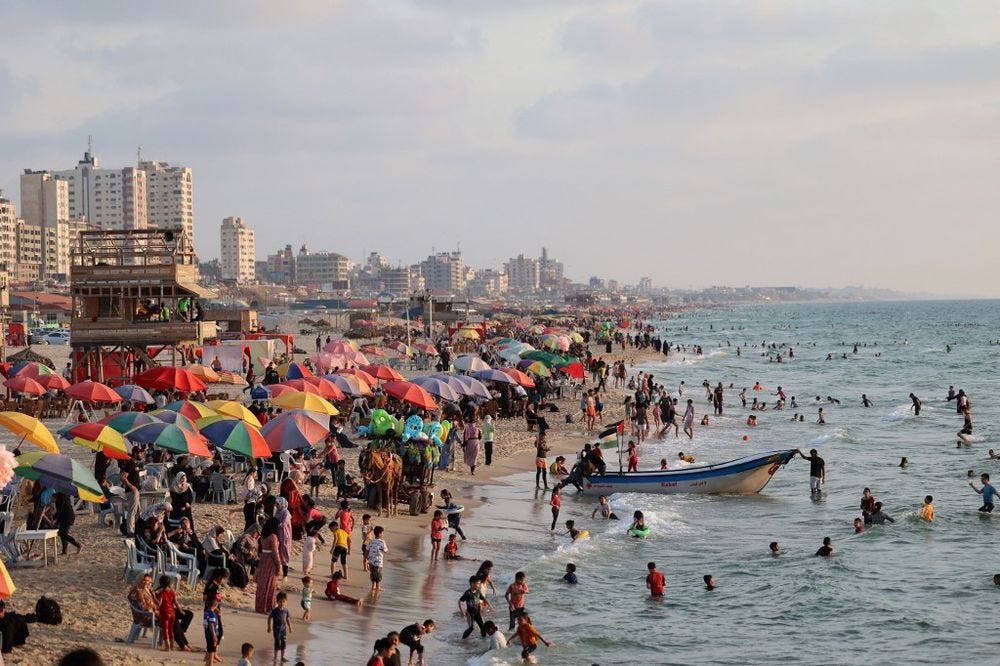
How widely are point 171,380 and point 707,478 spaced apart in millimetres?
12543

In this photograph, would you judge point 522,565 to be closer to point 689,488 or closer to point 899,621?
point 899,621

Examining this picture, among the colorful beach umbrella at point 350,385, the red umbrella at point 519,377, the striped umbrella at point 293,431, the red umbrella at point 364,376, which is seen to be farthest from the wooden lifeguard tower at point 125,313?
the striped umbrella at point 293,431

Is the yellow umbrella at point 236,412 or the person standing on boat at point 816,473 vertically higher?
the yellow umbrella at point 236,412

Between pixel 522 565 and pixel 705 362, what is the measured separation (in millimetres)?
59562

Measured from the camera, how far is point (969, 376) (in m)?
65.2

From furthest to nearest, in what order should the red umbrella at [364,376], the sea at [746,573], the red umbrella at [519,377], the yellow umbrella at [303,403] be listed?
the red umbrella at [519,377]
the red umbrella at [364,376]
the yellow umbrella at [303,403]
the sea at [746,573]

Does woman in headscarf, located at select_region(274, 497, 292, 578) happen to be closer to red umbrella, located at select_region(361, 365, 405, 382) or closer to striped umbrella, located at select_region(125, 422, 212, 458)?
striped umbrella, located at select_region(125, 422, 212, 458)

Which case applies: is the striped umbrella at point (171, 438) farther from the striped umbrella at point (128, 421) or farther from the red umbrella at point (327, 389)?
the red umbrella at point (327, 389)

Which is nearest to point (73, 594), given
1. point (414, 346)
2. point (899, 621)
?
point (899, 621)

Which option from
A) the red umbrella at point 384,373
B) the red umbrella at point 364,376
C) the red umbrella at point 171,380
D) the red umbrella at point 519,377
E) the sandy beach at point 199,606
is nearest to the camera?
the sandy beach at point 199,606

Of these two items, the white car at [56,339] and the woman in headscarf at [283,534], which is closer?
the woman in headscarf at [283,534]

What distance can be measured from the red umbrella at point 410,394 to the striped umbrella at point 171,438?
25.9 feet

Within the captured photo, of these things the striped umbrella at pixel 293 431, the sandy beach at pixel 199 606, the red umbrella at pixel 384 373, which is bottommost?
the sandy beach at pixel 199 606

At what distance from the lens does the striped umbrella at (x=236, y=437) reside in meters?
16.5
